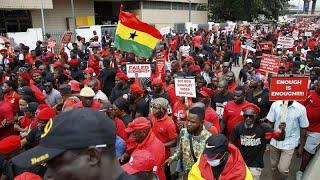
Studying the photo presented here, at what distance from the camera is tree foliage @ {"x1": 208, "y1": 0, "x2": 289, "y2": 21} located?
48.1 m

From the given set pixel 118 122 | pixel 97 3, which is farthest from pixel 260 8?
pixel 118 122

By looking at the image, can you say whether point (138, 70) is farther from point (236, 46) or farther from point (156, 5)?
point (156, 5)

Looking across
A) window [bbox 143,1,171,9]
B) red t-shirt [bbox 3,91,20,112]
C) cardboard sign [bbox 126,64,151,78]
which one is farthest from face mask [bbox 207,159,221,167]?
window [bbox 143,1,171,9]

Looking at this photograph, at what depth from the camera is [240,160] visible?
12.9ft

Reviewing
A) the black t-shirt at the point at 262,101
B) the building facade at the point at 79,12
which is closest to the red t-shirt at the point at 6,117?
the black t-shirt at the point at 262,101

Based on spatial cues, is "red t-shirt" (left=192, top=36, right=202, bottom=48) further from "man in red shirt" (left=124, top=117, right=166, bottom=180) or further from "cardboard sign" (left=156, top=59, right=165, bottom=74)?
"man in red shirt" (left=124, top=117, right=166, bottom=180)

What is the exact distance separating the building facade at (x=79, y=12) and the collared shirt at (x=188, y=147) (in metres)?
22.9

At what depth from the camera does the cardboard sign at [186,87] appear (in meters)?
6.43

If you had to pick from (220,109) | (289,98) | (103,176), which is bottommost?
(220,109)

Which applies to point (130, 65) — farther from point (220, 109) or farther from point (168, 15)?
point (168, 15)

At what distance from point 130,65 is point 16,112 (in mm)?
2612

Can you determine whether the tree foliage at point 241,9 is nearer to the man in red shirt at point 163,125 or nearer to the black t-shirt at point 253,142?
the black t-shirt at point 253,142

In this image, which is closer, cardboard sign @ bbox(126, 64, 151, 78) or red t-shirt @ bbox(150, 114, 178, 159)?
red t-shirt @ bbox(150, 114, 178, 159)

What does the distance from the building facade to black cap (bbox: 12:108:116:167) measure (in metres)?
25.5
